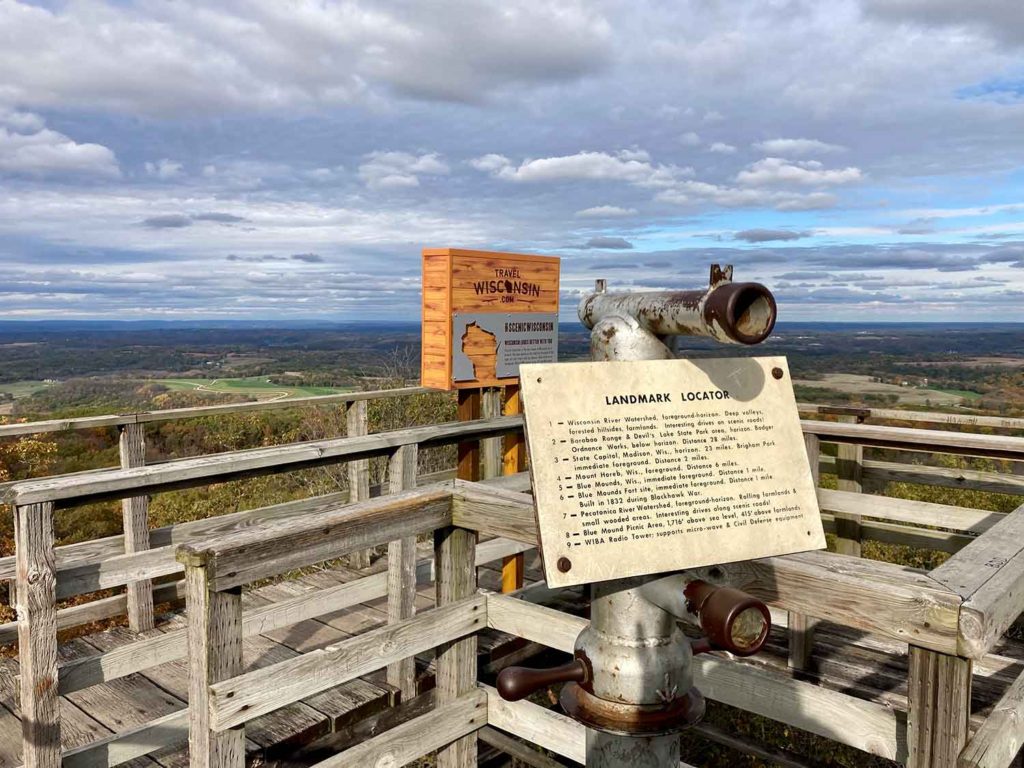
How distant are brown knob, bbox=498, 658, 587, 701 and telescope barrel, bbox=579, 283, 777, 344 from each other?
2.32ft

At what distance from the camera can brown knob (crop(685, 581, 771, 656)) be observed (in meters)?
1.35

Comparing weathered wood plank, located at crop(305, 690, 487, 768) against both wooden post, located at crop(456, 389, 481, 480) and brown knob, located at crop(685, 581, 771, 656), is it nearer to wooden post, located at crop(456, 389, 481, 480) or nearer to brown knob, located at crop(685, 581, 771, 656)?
brown knob, located at crop(685, 581, 771, 656)

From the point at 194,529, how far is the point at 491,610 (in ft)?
9.29

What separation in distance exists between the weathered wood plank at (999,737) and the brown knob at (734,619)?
0.57 meters

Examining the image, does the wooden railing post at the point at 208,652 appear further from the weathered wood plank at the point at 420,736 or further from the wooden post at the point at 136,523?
the wooden post at the point at 136,523

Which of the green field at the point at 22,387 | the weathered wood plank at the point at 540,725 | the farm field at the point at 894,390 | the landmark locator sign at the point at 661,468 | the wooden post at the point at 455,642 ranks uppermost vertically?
the landmark locator sign at the point at 661,468

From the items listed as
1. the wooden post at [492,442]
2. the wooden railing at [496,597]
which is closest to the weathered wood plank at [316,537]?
the wooden railing at [496,597]

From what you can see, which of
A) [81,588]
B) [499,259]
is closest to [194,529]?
[81,588]

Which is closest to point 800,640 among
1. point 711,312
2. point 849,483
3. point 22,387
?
point 849,483

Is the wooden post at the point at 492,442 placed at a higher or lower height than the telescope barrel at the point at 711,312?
lower

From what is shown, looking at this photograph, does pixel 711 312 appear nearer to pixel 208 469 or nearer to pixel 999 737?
pixel 999 737

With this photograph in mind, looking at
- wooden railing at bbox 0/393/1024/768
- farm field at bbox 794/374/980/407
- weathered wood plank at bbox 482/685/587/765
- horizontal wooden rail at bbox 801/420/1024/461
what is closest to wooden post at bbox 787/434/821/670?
wooden railing at bbox 0/393/1024/768

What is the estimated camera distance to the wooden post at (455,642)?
250 centimetres

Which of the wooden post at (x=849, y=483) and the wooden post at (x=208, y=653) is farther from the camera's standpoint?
the wooden post at (x=849, y=483)
